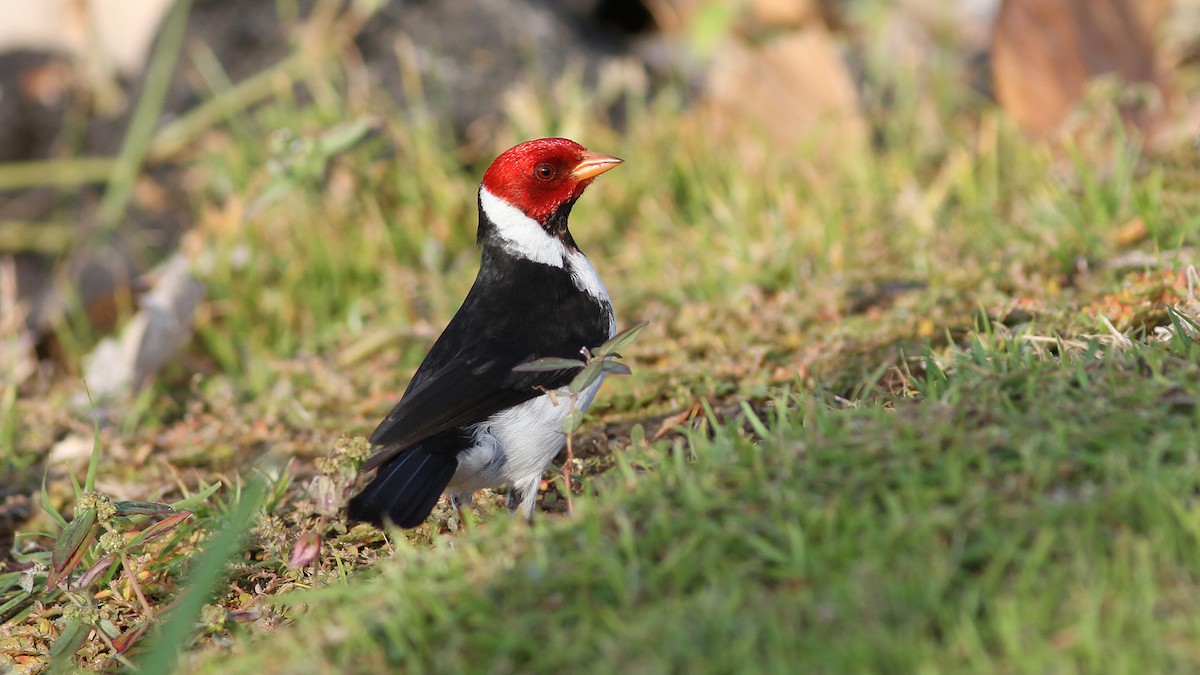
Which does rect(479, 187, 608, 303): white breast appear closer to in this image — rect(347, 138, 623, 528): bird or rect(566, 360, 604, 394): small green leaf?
rect(347, 138, 623, 528): bird

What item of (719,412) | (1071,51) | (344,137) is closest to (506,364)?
(719,412)

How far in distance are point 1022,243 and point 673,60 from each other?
10.8 ft

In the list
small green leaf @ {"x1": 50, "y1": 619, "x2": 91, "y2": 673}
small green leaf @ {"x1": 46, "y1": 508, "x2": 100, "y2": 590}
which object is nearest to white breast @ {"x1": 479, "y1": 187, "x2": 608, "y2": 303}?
small green leaf @ {"x1": 46, "y1": 508, "x2": 100, "y2": 590}

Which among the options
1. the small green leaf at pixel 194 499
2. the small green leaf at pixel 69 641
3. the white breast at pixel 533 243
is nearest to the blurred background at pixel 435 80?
the white breast at pixel 533 243

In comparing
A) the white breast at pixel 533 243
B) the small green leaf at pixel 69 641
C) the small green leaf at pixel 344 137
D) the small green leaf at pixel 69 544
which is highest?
the small green leaf at pixel 344 137

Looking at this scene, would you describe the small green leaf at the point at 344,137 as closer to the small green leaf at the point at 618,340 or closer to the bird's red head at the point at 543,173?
the bird's red head at the point at 543,173

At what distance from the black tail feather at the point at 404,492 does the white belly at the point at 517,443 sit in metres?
0.15

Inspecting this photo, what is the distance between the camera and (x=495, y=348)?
10.8 feet

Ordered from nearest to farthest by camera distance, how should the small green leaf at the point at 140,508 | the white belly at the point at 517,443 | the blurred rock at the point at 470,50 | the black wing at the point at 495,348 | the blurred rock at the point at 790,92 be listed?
the small green leaf at the point at 140,508, the black wing at the point at 495,348, the white belly at the point at 517,443, the blurred rock at the point at 790,92, the blurred rock at the point at 470,50

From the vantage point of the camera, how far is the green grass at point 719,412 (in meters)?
2.07

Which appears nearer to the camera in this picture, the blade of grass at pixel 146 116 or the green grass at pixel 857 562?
the green grass at pixel 857 562

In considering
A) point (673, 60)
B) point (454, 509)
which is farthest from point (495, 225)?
point (673, 60)

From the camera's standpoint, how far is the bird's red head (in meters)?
3.78

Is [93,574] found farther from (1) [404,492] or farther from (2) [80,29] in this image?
(2) [80,29]
